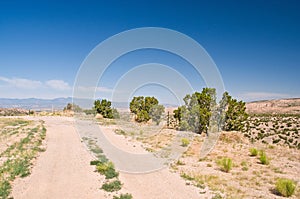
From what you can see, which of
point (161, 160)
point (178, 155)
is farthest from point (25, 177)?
point (178, 155)

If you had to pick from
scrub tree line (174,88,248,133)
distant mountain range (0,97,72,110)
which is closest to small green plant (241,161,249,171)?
scrub tree line (174,88,248,133)

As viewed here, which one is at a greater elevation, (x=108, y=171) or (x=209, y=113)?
(x=209, y=113)

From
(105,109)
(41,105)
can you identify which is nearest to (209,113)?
(105,109)

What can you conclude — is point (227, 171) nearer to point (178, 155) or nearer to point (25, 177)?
point (178, 155)

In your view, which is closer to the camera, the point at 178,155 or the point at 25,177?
the point at 25,177

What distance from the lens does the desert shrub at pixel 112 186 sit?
8186 millimetres

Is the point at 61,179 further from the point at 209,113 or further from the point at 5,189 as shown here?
the point at 209,113

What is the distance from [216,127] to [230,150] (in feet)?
25.4

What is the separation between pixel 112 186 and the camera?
832 centimetres

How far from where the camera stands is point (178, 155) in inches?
566

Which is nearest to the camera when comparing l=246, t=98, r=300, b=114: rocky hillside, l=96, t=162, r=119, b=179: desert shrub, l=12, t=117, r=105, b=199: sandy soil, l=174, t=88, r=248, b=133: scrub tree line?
l=12, t=117, r=105, b=199: sandy soil

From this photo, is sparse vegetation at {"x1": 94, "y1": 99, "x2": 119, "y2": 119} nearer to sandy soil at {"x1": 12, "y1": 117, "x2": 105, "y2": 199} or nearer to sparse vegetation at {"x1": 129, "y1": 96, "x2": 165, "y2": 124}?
sparse vegetation at {"x1": 129, "y1": 96, "x2": 165, "y2": 124}

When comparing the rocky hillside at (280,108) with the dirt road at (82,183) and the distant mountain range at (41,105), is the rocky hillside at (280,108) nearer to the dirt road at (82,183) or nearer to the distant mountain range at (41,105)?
the distant mountain range at (41,105)

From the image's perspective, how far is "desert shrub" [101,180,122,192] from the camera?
8186mm
